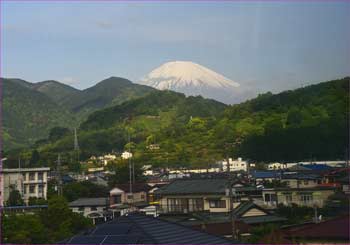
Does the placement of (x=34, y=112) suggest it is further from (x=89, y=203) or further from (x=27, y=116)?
(x=89, y=203)

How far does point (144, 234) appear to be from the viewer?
3.30m

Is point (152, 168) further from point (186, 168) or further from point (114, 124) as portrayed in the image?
point (114, 124)

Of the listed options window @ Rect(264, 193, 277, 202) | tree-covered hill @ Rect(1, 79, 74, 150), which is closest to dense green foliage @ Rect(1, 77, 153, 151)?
tree-covered hill @ Rect(1, 79, 74, 150)

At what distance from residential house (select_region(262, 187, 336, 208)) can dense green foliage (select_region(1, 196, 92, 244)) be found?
391 cm

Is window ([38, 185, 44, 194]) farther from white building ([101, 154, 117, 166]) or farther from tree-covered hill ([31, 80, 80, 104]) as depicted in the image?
tree-covered hill ([31, 80, 80, 104])

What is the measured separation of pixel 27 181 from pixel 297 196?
28.5 feet

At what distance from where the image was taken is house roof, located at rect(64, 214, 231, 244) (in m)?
3.23

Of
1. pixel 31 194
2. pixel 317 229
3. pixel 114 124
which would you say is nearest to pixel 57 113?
pixel 114 124

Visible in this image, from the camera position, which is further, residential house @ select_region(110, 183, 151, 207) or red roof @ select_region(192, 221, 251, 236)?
residential house @ select_region(110, 183, 151, 207)

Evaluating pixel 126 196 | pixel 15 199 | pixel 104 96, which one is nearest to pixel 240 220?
pixel 126 196

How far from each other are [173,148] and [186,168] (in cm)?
442

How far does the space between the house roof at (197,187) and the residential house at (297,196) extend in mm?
1071

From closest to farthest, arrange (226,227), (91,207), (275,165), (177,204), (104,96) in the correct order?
1. (226,227)
2. (177,204)
3. (91,207)
4. (275,165)
5. (104,96)

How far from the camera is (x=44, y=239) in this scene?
7.48 meters
